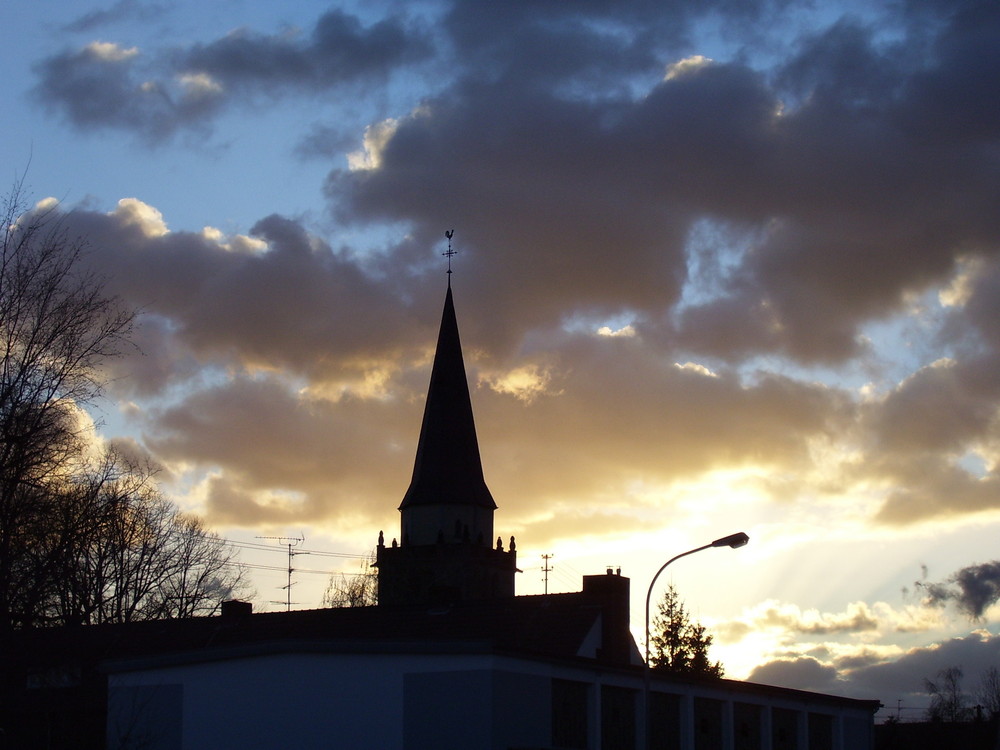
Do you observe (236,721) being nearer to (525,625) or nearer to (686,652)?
(525,625)

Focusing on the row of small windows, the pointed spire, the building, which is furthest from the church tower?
the row of small windows

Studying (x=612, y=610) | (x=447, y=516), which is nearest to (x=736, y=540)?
(x=612, y=610)

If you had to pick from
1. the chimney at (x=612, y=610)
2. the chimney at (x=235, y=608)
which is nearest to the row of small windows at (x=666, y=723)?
the chimney at (x=612, y=610)

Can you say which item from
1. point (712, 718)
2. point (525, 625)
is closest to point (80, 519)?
point (525, 625)

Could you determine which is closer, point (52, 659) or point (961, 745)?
point (52, 659)

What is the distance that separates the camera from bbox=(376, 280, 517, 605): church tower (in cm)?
9356

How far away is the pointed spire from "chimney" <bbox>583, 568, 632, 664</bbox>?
162 feet

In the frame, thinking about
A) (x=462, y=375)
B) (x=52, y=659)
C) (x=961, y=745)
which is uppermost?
(x=462, y=375)

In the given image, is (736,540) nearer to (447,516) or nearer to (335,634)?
(335,634)

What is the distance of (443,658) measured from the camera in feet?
110

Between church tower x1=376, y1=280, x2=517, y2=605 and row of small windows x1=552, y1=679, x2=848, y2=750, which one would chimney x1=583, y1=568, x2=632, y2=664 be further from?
church tower x1=376, y1=280, x2=517, y2=605

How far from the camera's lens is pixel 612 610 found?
144 ft

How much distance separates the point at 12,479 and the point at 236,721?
14.3m

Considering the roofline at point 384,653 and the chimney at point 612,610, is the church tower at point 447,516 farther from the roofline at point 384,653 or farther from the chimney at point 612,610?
the roofline at point 384,653
